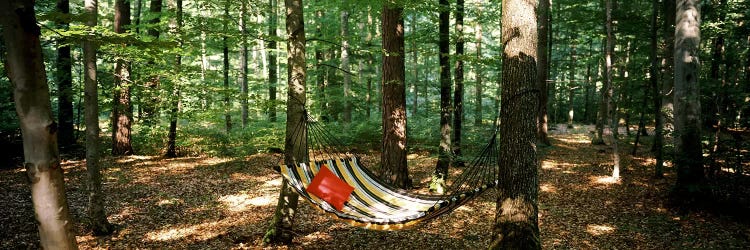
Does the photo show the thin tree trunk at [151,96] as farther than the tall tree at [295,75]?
Yes

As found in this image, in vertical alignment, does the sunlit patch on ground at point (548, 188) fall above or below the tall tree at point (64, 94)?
below

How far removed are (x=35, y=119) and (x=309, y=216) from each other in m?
4.10

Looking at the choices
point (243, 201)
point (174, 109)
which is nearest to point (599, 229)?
point (243, 201)

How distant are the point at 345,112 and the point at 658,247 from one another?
28.6 ft

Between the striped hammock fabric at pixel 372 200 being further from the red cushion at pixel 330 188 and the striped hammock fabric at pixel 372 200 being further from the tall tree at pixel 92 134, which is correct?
the tall tree at pixel 92 134

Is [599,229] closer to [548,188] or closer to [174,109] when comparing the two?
[548,188]

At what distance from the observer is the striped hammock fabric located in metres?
3.65

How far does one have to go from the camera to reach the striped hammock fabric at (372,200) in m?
3.65

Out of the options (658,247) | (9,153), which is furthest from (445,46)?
(9,153)

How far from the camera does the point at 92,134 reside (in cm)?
468

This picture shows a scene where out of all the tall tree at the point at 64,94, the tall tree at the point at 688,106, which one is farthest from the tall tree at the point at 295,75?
the tall tree at the point at 64,94

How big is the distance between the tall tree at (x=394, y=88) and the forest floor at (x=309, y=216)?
128 cm

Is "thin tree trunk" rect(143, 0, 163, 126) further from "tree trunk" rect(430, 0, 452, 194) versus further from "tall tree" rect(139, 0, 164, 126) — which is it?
"tree trunk" rect(430, 0, 452, 194)

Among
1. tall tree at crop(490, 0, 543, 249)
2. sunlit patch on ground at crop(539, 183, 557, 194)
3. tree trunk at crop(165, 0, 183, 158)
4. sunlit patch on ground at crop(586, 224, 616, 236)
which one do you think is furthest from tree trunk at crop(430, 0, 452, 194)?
tree trunk at crop(165, 0, 183, 158)
